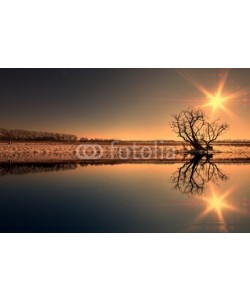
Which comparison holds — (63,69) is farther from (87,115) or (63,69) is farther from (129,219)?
(129,219)

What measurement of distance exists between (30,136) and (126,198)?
4.94 feet

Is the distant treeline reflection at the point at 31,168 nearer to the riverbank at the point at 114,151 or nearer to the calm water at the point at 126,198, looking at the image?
the calm water at the point at 126,198

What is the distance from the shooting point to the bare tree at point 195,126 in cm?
565

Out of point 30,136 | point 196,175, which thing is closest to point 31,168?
point 30,136

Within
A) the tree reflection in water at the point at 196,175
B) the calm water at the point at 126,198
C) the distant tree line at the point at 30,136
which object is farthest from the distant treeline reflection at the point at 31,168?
the tree reflection in water at the point at 196,175

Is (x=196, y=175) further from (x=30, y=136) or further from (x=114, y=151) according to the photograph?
(x=30, y=136)

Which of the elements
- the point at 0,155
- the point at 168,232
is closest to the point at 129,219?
the point at 168,232

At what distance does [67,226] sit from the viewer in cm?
471

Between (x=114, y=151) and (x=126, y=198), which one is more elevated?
(x=114, y=151)

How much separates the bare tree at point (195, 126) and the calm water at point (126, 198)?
338 mm

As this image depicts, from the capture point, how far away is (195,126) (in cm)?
573

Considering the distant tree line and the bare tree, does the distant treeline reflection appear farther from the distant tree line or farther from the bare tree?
the bare tree

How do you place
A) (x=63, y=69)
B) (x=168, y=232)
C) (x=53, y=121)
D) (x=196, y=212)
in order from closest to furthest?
(x=168, y=232) → (x=196, y=212) → (x=63, y=69) → (x=53, y=121)

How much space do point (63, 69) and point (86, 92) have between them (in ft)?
1.27
